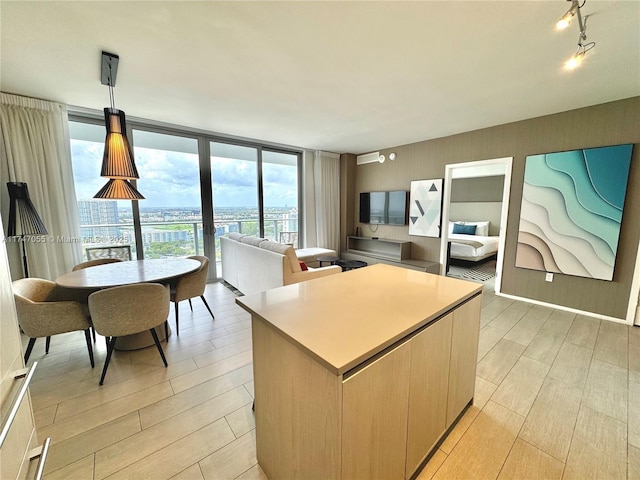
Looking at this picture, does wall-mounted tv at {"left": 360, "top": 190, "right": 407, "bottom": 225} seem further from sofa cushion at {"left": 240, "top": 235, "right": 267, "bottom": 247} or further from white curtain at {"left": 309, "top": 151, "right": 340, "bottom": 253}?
sofa cushion at {"left": 240, "top": 235, "right": 267, "bottom": 247}

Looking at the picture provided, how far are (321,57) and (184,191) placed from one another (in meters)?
3.16

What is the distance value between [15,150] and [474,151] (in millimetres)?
5987

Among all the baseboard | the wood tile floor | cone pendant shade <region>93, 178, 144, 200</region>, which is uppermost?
cone pendant shade <region>93, 178, 144, 200</region>

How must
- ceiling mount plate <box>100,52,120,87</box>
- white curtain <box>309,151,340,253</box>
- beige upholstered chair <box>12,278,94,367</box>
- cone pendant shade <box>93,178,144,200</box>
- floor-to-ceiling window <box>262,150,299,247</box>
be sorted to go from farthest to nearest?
white curtain <box>309,151,340,253</box>
floor-to-ceiling window <box>262,150,299,247</box>
cone pendant shade <box>93,178,144,200</box>
ceiling mount plate <box>100,52,120,87</box>
beige upholstered chair <box>12,278,94,367</box>

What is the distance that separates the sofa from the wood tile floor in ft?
2.55

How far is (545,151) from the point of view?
130 inches

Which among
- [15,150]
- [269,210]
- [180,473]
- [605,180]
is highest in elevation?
[15,150]

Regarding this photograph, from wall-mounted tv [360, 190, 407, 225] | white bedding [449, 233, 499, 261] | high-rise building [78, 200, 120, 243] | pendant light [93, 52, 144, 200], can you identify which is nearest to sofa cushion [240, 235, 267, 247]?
pendant light [93, 52, 144, 200]

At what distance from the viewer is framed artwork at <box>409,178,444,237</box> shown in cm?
448

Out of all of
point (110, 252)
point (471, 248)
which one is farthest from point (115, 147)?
point (471, 248)

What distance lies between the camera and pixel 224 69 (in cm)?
221

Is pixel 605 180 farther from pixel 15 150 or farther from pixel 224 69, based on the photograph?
Answer: pixel 15 150

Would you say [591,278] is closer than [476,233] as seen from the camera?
Yes

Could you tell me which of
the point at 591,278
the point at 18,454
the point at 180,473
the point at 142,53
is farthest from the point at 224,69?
the point at 591,278
